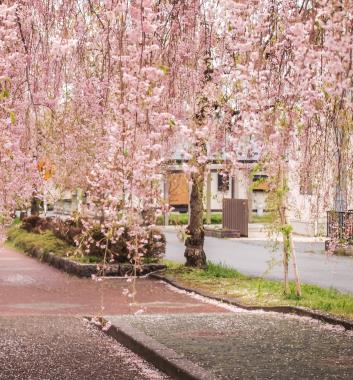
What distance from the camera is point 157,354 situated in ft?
29.2

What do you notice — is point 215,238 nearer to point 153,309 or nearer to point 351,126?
point 153,309

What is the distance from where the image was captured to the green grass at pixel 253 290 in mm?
13031

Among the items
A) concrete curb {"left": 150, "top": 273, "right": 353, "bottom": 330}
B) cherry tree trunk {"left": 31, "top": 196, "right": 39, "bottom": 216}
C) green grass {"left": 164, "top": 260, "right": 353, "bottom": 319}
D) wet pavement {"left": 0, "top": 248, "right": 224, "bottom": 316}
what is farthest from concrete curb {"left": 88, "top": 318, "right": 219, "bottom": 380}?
cherry tree trunk {"left": 31, "top": 196, "right": 39, "bottom": 216}

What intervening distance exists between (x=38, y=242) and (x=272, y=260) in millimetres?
14552

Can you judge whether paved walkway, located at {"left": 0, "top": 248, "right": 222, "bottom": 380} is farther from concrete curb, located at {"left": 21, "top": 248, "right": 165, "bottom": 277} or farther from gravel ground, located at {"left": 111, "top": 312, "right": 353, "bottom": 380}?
gravel ground, located at {"left": 111, "top": 312, "right": 353, "bottom": 380}

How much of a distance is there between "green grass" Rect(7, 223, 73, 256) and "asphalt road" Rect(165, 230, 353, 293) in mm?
3067

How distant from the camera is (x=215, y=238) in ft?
115

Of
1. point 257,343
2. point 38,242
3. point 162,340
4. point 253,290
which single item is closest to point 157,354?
point 162,340

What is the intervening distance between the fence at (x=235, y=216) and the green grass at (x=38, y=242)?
8367 millimetres

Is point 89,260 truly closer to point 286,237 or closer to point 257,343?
point 286,237

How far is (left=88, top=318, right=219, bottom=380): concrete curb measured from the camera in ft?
25.9

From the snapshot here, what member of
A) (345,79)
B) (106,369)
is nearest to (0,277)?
(106,369)

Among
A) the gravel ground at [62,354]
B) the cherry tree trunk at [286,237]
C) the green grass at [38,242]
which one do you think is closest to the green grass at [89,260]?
the green grass at [38,242]

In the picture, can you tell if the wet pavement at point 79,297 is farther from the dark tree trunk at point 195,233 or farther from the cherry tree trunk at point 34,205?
the cherry tree trunk at point 34,205
